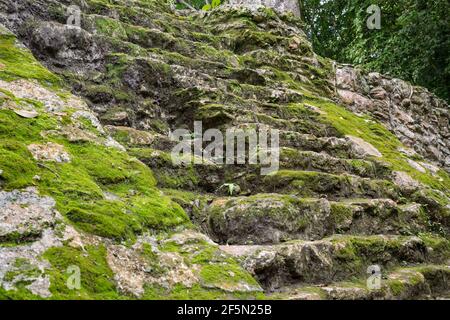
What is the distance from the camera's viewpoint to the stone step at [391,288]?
3547mm

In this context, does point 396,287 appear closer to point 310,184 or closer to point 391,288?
point 391,288

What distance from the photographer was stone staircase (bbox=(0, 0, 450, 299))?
161 inches

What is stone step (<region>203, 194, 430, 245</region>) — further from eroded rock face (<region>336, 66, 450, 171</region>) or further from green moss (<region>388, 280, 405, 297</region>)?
eroded rock face (<region>336, 66, 450, 171</region>)

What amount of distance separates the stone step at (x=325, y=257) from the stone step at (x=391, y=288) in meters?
0.10

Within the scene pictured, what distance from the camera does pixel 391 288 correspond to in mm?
3984

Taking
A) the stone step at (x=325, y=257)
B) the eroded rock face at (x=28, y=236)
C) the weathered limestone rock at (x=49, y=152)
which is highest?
the weathered limestone rock at (x=49, y=152)

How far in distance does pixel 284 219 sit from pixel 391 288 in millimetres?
1070

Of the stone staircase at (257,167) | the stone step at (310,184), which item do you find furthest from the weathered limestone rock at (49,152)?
the stone step at (310,184)

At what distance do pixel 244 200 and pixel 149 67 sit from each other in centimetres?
255

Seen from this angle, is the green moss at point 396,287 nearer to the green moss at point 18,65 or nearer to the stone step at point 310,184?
the stone step at point 310,184

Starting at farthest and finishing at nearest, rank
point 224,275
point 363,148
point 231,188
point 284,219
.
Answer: point 363,148 < point 231,188 < point 284,219 < point 224,275

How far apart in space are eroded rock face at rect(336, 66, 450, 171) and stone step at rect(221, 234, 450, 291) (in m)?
4.73

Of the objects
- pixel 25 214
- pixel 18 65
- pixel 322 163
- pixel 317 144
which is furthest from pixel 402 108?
pixel 25 214
